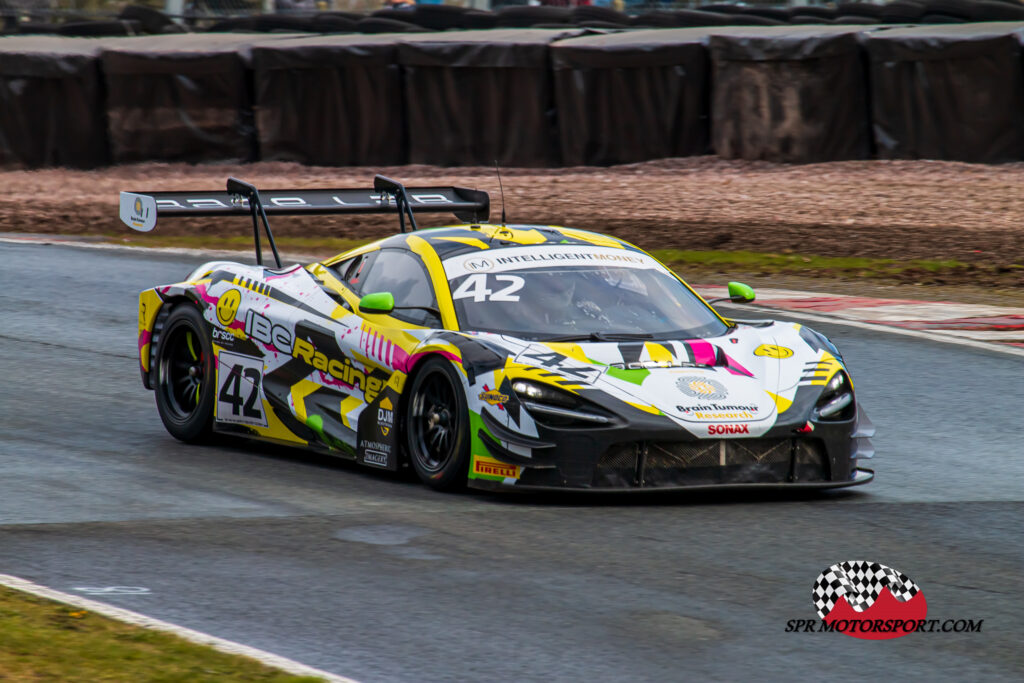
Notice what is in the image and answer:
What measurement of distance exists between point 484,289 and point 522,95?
51.1ft

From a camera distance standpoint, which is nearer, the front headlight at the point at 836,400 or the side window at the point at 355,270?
the front headlight at the point at 836,400

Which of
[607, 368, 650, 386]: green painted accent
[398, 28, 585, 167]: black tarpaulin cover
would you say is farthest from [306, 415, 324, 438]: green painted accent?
[398, 28, 585, 167]: black tarpaulin cover

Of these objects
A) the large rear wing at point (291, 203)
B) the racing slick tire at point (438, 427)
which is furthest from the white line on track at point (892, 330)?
the racing slick tire at point (438, 427)

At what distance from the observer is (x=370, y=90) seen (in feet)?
79.9

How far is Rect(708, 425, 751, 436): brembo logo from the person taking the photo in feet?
24.2

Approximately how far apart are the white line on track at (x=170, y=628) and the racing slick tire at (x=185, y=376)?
3478 mm

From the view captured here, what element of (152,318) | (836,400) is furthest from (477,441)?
(152,318)

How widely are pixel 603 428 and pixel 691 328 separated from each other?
127cm

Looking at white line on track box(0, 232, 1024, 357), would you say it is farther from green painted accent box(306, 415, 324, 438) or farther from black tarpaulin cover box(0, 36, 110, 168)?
green painted accent box(306, 415, 324, 438)

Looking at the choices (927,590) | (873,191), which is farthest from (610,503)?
(873,191)

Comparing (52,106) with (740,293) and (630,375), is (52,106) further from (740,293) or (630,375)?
(630,375)

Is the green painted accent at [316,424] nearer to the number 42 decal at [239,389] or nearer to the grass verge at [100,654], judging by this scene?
the number 42 decal at [239,389]

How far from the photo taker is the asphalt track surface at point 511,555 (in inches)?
207

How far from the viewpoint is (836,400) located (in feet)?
25.7
